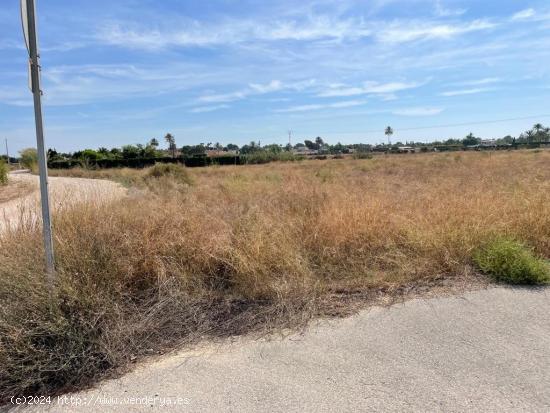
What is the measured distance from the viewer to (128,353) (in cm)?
293

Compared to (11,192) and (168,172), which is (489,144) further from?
(11,192)

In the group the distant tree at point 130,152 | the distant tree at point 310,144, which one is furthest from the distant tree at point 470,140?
the distant tree at point 130,152

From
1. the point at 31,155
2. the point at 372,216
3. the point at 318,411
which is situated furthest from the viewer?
the point at 31,155

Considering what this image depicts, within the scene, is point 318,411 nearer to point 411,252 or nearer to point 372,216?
point 411,252

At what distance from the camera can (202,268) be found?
14.3 feet

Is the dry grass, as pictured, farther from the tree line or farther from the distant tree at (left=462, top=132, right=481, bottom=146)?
the distant tree at (left=462, top=132, right=481, bottom=146)

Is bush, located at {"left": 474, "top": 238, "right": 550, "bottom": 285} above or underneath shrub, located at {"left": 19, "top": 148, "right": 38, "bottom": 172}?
underneath

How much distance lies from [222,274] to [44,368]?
79.8 inches

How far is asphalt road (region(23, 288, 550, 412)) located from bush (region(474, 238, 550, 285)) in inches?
28.4

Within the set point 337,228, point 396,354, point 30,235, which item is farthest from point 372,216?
point 30,235

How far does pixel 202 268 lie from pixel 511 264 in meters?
3.43

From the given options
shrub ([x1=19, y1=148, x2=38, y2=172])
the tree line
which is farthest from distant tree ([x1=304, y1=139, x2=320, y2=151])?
shrub ([x1=19, y1=148, x2=38, y2=172])

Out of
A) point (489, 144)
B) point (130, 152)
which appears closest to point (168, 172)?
point (130, 152)

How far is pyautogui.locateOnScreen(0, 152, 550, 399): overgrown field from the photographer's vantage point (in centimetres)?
286
